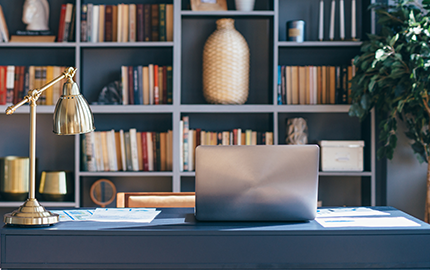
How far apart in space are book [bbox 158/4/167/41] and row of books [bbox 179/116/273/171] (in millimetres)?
604

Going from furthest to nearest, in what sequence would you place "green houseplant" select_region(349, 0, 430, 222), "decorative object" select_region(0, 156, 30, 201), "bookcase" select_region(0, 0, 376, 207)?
"bookcase" select_region(0, 0, 376, 207) → "decorative object" select_region(0, 156, 30, 201) → "green houseplant" select_region(349, 0, 430, 222)

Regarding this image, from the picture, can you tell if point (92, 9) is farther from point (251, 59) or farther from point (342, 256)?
point (342, 256)

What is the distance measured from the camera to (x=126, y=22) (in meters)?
2.71

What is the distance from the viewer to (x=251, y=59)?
2.90 metres

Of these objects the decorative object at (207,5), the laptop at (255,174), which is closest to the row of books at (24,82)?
the decorative object at (207,5)

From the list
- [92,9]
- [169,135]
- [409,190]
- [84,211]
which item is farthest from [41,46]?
[409,190]

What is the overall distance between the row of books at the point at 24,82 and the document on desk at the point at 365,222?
2188 millimetres

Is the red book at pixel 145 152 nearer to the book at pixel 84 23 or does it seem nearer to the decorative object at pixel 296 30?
the book at pixel 84 23

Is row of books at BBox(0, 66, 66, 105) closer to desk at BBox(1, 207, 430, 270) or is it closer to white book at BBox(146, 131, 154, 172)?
white book at BBox(146, 131, 154, 172)

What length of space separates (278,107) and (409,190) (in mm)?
1111

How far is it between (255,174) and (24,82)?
2.23 metres

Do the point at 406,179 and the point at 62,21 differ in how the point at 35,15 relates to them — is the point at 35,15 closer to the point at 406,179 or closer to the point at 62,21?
the point at 62,21

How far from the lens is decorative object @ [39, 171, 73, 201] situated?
2621mm

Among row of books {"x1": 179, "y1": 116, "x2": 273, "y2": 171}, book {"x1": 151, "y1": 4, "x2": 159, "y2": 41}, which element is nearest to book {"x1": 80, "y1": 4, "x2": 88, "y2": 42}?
book {"x1": 151, "y1": 4, "x2": 159, "y2": 41}
